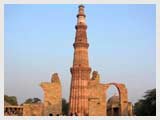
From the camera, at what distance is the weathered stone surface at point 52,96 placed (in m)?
30.6

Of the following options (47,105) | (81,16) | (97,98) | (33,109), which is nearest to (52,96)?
(47,105)

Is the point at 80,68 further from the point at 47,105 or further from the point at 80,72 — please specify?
the point at 47,105

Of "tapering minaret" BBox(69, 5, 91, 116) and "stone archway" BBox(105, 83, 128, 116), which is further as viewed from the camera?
"tapering minaret" BBox(69, 5, 91, 116)

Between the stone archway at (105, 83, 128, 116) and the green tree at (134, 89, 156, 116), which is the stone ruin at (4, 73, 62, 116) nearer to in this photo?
the stone archway at (105, 83, 128, 116)

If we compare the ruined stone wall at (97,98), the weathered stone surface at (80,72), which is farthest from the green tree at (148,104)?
the weathered stone surface at (80,72)

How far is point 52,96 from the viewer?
30.7 meters

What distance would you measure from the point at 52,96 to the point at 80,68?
284 inches

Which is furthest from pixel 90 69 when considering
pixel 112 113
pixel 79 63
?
pixel 112 113

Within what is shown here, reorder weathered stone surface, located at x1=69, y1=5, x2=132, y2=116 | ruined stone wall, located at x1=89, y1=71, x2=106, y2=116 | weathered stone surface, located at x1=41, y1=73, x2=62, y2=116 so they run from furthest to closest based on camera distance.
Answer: weathered stone surface, located at x1=69, y1=5, x2=132, y2=116, ruined stone wall, located at x1=89, y1=71, x2=106, y2=116, weathered stone surface, located at x1=41, y1=73, x2=62, y2=116

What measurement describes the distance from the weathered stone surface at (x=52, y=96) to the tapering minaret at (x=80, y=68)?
5.81 meters

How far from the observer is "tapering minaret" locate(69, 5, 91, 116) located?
37.0 m

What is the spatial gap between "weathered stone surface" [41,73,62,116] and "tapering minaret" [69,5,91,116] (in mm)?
5807

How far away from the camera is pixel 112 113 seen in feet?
118

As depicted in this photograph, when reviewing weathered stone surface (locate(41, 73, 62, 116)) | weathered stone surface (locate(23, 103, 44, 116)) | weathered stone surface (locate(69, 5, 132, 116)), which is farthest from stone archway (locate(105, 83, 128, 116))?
weathered stone surface (locate(23, 103, 44, 116))
